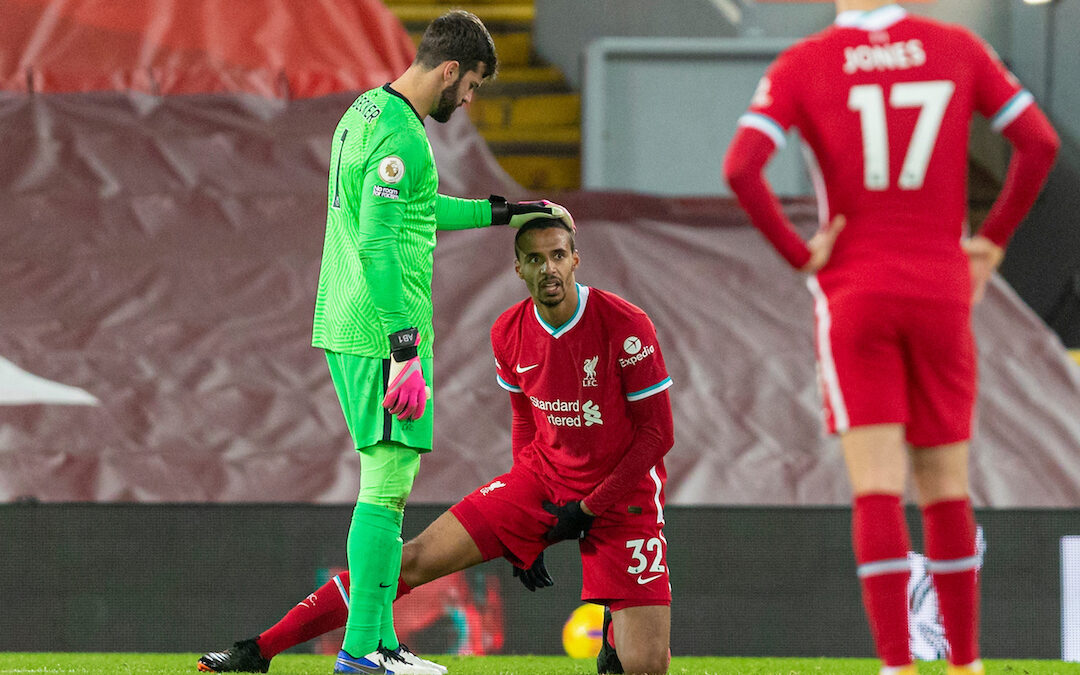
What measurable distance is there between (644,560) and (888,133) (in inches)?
71.9

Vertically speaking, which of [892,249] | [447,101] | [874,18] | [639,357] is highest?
[874,18]

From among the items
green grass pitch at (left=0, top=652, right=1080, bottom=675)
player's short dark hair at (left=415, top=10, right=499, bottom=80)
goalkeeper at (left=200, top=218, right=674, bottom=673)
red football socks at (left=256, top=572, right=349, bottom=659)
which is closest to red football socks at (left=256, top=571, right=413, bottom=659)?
red football socks at (left=256, top=572, right=349, bottom=659)

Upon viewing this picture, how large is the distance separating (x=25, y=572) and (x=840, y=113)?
3.79m

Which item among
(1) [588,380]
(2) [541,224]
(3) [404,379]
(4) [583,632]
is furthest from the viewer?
(4) [583,632]

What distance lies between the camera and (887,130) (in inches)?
98.7

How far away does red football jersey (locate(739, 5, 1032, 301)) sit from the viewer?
8.22ft

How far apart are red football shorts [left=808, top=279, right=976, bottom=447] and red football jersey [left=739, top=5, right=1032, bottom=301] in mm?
42

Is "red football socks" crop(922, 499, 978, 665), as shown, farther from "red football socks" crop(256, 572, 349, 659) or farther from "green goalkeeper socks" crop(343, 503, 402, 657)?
"red football socks" crop(256, 572, 349, 659)

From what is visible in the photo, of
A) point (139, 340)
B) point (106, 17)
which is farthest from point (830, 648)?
point (106, 17)

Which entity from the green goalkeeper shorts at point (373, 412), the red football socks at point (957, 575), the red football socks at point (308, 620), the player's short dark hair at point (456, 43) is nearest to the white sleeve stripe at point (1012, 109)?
the red football socks at point (957, 575)

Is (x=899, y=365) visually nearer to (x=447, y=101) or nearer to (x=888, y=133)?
(x=888, y=133)

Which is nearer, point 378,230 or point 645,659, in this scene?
point 378,230

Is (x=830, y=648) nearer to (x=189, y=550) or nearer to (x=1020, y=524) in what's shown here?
(x=1020, y=524)

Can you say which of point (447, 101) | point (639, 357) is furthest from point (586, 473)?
point (447, 101)
